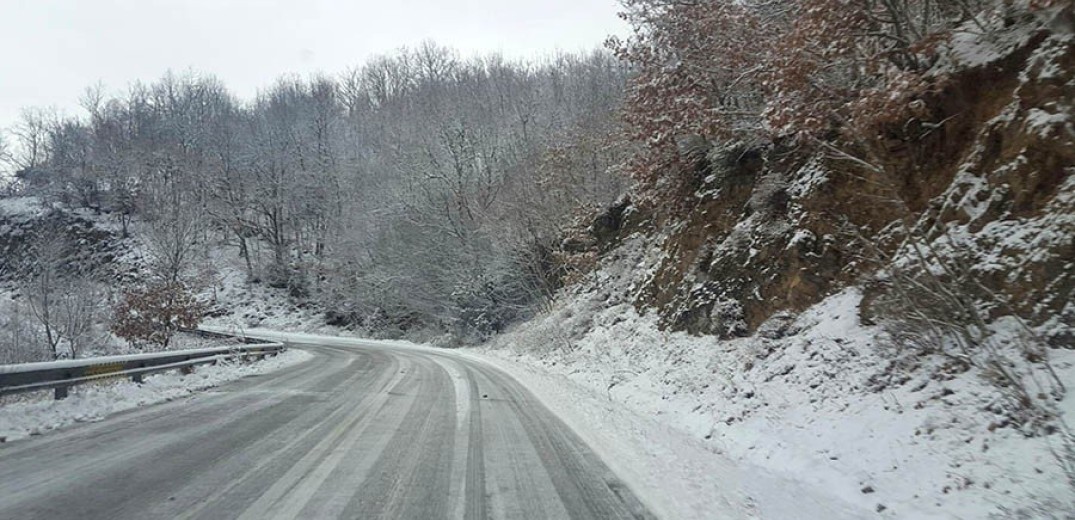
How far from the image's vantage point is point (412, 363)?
21.0 metres

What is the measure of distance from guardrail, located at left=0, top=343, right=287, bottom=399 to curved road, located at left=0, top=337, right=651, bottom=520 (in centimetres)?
140

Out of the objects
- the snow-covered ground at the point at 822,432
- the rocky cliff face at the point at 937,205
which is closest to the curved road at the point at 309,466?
the snow-covered ground at the point at 822,432

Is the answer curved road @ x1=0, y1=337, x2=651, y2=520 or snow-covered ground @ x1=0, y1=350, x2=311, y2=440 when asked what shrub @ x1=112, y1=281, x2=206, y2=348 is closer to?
snow-covered ground @ x1=0, y1=350, x2=311, y2=440

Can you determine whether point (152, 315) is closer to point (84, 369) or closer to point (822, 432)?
point (84, 369)

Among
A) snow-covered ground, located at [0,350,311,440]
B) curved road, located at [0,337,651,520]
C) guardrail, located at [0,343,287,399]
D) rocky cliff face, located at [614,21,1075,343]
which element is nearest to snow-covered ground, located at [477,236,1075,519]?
rocky cliff face, located at [614,21,1075,343]

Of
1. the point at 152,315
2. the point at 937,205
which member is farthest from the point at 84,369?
the point at 152,315

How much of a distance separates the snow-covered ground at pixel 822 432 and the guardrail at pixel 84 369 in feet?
25.8

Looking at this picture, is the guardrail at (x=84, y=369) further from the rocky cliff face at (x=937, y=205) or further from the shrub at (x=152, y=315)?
the rocky cliff face at (x=937, y=205)

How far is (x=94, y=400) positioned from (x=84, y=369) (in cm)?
81

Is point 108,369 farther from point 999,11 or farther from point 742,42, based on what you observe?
point 999,11

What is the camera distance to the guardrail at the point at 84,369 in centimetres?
847

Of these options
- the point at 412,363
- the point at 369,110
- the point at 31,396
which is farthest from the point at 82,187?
the point at 31,396

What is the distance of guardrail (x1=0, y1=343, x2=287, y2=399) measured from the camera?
27.8ft

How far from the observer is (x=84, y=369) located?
10.0 m
